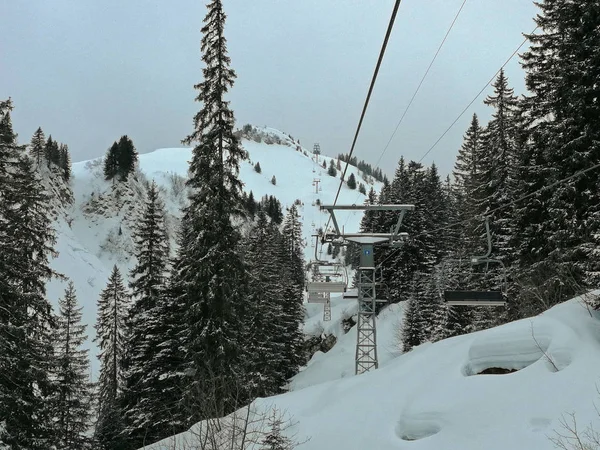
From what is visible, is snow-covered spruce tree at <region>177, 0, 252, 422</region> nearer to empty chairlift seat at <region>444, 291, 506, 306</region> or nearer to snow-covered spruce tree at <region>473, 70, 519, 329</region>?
empty chairlift seat at <region>444, 291, 506, 306</region>

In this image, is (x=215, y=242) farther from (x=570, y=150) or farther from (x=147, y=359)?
(x=570, y=150)

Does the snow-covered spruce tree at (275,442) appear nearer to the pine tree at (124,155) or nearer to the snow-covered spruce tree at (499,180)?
the snow-covered spruce tree at (499,180)

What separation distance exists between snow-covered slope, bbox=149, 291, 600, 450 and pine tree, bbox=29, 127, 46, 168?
70.6 metres

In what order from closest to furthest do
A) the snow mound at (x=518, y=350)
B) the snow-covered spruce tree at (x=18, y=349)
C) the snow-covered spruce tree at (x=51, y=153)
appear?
the snow mound at (x=518, y=350), the snow-covered spruce tree at (x=18, y=349), the snow-covered spruce tree at (x=51, y=153)

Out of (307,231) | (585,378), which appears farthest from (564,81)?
(307,231)

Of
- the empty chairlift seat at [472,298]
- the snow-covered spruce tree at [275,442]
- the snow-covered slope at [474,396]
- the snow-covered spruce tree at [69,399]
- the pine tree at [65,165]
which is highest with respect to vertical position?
the pine tree at [65,165]

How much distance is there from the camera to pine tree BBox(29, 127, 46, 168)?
67.0 m

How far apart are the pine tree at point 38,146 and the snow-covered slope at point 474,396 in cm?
7063

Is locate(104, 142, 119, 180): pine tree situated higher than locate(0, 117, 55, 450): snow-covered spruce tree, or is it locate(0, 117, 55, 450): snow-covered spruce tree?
locate(104, 142, 119, 180): pine tree

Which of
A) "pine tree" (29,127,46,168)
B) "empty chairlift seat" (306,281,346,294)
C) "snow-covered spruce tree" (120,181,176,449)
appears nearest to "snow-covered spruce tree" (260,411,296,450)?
"snow-covered spruce tree" (120,181,176,449)

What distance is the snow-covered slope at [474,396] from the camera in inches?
272

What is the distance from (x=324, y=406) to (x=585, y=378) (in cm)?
595

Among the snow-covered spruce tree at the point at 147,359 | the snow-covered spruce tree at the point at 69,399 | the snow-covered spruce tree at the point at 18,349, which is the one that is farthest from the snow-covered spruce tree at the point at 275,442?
A: the snow-covered spruce tree at the point at 147,359

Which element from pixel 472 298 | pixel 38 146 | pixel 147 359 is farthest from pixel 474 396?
pixel 38 146
